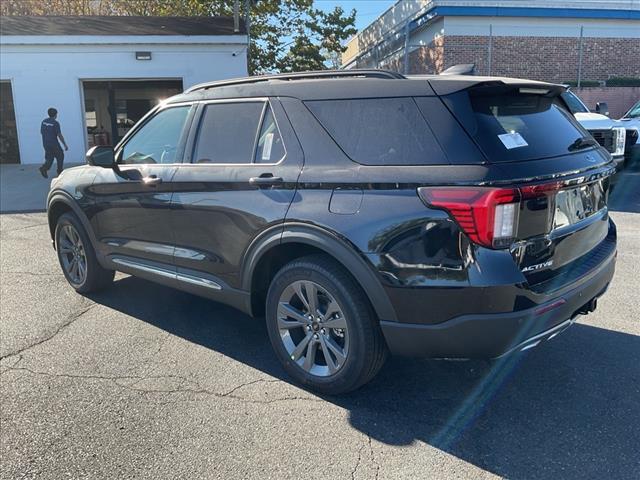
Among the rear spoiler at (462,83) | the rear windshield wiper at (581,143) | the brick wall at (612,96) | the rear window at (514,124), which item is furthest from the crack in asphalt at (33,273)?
the brick wall at (612,96)

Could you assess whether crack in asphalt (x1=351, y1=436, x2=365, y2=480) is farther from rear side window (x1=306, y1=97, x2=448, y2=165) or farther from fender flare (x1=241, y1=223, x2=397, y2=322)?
rear side window (x1=306, y1=97, x2=448, y2=165)

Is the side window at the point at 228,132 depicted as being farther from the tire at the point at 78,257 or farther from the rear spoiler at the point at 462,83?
the tire at the point at 78,257

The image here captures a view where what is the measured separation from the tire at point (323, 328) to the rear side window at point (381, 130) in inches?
26.8

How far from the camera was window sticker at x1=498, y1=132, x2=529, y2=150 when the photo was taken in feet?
9.33

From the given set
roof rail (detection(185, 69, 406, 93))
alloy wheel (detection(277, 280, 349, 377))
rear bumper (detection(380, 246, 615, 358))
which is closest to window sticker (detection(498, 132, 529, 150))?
roof rail (detection(185, 69, 406, 93))

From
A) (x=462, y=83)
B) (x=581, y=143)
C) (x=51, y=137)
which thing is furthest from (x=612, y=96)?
(x=462, y=83)

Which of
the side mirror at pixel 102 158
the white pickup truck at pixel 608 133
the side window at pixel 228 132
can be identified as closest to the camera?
the side window at pixel 228 132

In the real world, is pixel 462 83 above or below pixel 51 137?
above

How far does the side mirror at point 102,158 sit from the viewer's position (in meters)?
4.62

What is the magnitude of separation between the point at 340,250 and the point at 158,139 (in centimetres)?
216

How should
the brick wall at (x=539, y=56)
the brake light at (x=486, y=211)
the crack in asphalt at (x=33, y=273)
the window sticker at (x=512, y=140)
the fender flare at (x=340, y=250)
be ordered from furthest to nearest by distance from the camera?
1. the brick wall at (x=539, y=56)
2. the crack in asphalt at (x=33, y=273)
3. the fender flare at (x=340, y=250)
4. the window sticker at (x=512, y=140)
5. the brake light at (x=486, y=211)

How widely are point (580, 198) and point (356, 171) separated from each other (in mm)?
1286

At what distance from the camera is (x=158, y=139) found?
Answer: 4430 millimetres

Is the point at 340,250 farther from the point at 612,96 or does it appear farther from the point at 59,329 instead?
the point at 612,96
